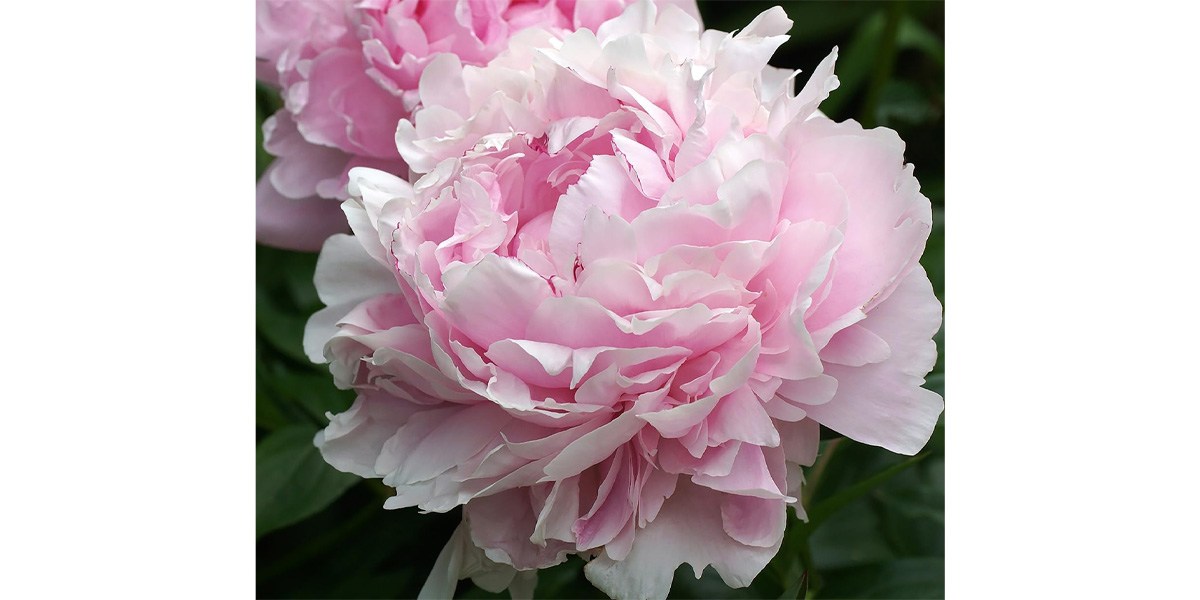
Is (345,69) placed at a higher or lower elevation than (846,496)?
higher

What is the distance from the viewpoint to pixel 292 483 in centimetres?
69

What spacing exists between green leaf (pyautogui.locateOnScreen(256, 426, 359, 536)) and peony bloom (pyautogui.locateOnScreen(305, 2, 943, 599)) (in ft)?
0.66

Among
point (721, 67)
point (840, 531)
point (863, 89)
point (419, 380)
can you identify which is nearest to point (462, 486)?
point (419, 380)

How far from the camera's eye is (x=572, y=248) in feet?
1.46

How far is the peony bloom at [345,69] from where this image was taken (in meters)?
0.55

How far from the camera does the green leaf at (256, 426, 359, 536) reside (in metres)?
0.67

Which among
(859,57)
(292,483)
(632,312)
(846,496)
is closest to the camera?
(632,312)

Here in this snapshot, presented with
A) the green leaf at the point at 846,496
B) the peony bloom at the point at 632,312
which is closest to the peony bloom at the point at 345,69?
the peony bloom at the point at 632,312

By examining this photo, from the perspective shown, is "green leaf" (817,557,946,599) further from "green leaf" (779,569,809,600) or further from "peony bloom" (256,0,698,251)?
"peony bloom" (256,0,698,251)

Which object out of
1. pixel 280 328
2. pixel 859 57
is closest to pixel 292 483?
Answer: pixel 280 328

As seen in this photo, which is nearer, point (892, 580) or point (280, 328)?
point (892, 580)

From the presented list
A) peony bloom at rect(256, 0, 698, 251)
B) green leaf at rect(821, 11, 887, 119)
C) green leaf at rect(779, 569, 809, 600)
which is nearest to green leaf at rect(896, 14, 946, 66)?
green leaf at rect(821, 11, 887, 119)

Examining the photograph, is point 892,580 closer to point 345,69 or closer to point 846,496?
point 846,496

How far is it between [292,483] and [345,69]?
27 centimetres
